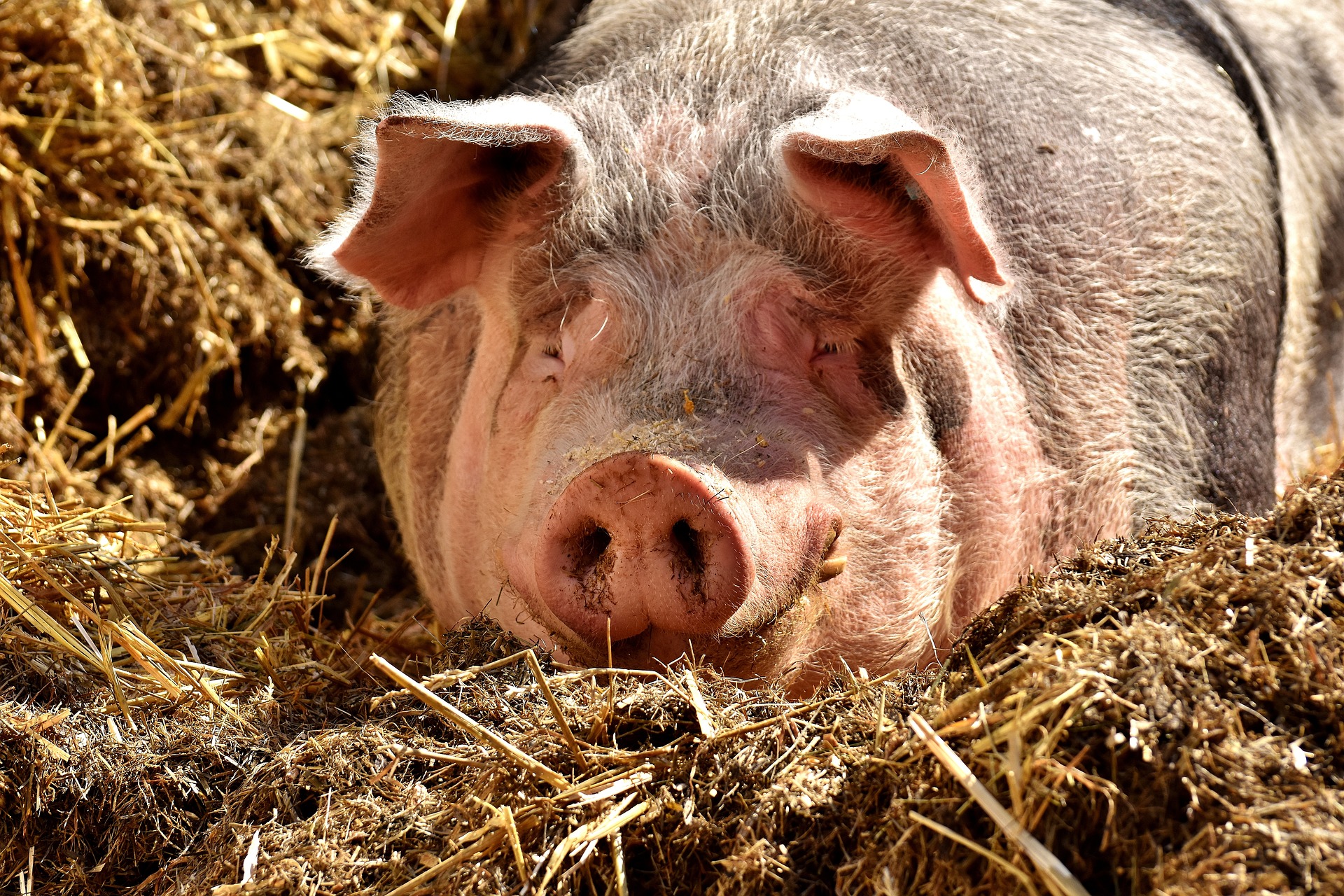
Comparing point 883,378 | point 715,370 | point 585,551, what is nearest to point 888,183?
point 883,378

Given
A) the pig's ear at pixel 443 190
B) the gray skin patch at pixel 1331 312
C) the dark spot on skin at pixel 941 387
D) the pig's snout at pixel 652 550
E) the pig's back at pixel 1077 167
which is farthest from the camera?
the gray skin patch at pixel 1331 312

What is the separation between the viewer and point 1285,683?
5.83ft

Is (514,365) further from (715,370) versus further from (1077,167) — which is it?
(1077,167)

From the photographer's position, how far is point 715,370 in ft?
8.27

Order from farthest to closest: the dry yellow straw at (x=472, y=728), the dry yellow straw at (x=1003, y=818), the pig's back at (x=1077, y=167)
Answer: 1. the pig's back at (x=1077, y=167)
2. the dry yellow straw at (x=472, y=728)
3. the dry yellow straw at (x=1003, y=818)

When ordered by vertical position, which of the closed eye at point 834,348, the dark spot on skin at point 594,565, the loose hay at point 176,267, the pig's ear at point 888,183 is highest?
the pig's ear at point 888,183

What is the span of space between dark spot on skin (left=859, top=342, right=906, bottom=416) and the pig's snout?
58 centimetres

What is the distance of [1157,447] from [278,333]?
3014 mm

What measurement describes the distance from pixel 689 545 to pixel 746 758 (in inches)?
17.3

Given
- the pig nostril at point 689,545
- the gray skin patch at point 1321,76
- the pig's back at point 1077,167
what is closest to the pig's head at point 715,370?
the pig nostril at point 689,545

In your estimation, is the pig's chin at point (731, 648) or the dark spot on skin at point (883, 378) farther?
the dark spot on skin at point (883, 378)

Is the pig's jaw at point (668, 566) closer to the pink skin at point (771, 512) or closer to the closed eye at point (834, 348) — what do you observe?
the pink skin at point (771, 512)

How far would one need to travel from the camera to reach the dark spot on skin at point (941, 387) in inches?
112

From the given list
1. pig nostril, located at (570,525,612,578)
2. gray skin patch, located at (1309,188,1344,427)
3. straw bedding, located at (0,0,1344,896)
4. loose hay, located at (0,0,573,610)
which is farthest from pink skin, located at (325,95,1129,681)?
gray skin patch, located at (1309,188,1344,427)
